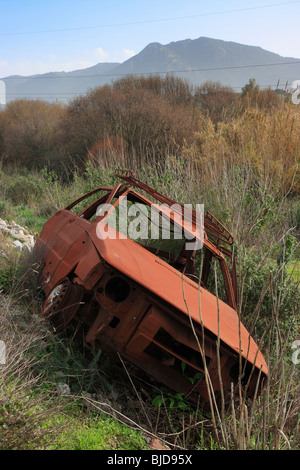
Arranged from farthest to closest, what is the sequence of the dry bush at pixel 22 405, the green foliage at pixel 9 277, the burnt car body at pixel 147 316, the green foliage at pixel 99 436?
1. the green foliage at pixel 9 277
2. the burnt car body at pixel 147 316
3. the green foliage at pixel 99 436
4. the dry bush at pixel 22 405

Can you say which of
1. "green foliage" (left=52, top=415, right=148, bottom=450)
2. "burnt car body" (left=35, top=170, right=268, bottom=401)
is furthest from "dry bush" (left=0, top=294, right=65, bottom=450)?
"burnt car body" (left=35, top=170, right=268, bottom=401)

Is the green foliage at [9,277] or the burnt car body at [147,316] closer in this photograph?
the burnt car body at [147,316]

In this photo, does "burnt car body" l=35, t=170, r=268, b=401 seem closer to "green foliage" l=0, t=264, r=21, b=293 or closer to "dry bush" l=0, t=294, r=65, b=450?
"dry bush" l=0, t=294, r=65, b=450

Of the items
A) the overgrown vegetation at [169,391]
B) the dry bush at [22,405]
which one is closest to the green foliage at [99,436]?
the overgrown vegetation at [169,391]

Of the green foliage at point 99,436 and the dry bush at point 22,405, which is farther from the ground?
the dry bush at point 22,405

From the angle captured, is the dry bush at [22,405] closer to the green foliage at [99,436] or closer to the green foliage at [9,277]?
the green foliage at [99,436]

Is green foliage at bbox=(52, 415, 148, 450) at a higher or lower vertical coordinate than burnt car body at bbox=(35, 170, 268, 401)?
lower

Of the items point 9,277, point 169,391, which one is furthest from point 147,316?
point 9,277

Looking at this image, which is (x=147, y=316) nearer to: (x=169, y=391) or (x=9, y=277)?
(x=169, y=391)

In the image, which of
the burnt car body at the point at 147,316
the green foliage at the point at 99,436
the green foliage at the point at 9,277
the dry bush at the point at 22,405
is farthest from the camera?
the green foliage at the point at 9,277

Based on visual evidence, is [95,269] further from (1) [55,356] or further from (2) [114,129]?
(2) [114,129]

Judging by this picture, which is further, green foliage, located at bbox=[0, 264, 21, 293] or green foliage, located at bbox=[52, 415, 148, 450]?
green foliage, located at bbox=[0, 264, 21, 293]

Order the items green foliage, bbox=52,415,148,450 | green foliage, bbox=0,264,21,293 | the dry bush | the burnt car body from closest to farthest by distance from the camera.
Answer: the dry bush < green foliage, bbox=52,415,148,450 < the burnt car body < green foliage, bbox=0,264,21,293
